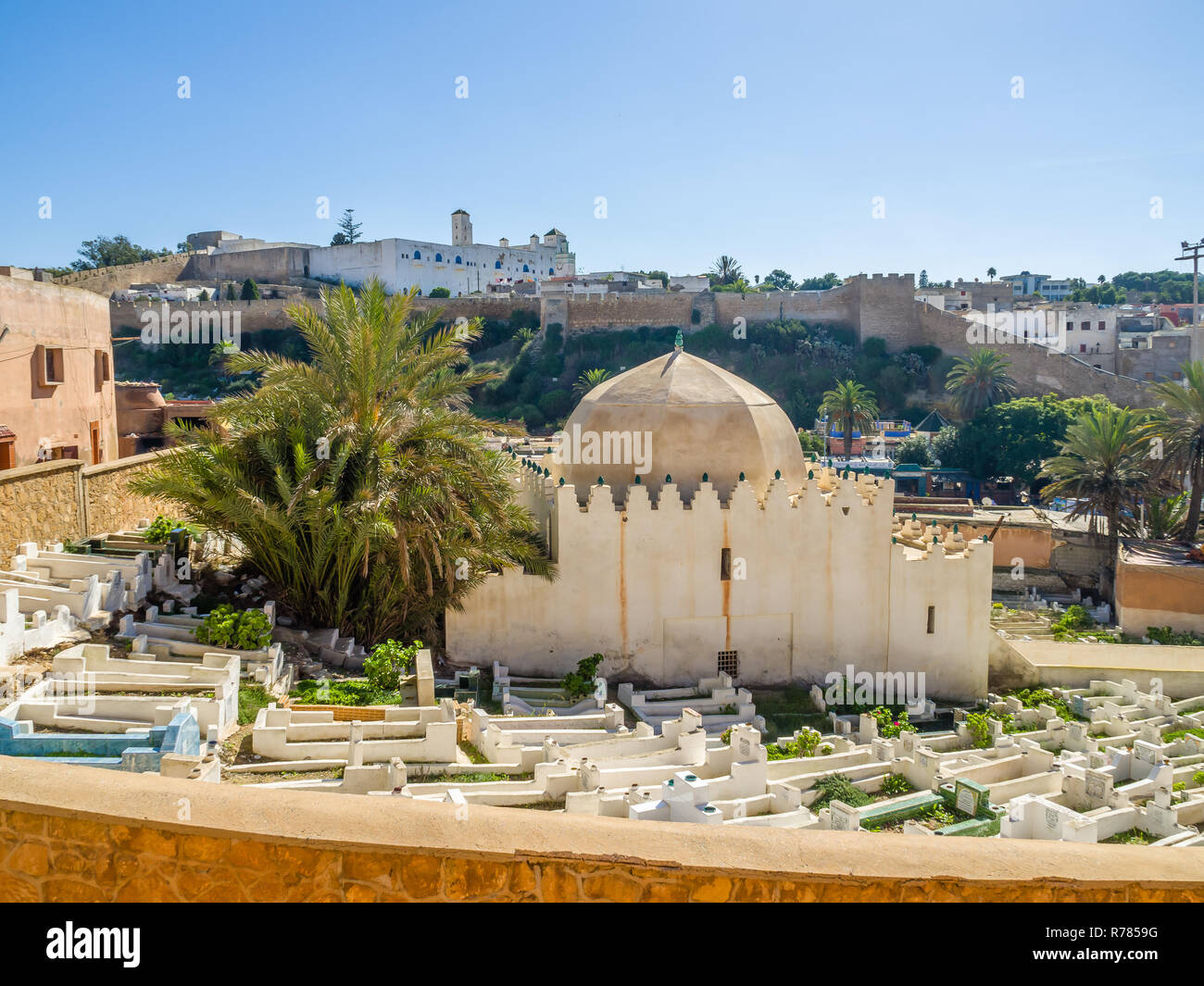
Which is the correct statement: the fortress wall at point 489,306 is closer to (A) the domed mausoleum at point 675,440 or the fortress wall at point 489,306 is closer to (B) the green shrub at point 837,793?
(A) the domed mausoleum at point 675,440

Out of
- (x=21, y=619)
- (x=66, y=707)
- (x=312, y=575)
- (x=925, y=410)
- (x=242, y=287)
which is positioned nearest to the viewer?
(x=66, y=707)

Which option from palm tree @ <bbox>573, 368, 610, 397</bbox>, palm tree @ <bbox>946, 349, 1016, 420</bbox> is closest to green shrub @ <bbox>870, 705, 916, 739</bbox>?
palm tree @ <bbox>946, 349, 1016, 420</bbox>

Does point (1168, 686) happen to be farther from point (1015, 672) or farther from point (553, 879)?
point (553, 879)

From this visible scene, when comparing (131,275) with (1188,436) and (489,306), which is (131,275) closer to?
(489,306)

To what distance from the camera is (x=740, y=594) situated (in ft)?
42.7

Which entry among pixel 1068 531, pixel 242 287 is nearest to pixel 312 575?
pixel 1068 531

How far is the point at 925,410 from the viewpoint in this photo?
1932 inches

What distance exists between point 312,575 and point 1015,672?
1000cm

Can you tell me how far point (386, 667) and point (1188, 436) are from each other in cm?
2085

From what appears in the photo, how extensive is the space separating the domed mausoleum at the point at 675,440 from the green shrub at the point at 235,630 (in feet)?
14.9

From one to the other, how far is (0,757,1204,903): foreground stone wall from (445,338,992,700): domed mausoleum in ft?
30.2

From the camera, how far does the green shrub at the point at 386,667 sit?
10266mm

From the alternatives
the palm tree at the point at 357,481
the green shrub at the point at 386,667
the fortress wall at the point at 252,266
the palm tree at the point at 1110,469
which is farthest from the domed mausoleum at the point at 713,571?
the fortress wall at the point at 252,266

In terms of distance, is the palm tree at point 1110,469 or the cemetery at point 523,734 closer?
the cemetery at point 523,734
